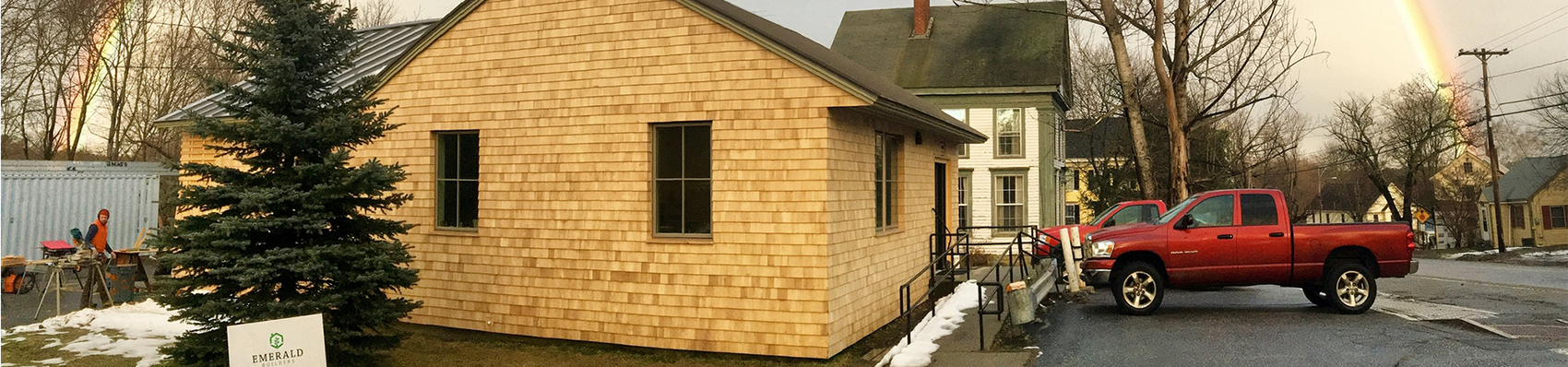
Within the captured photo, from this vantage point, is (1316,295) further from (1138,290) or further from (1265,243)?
(1138,290)

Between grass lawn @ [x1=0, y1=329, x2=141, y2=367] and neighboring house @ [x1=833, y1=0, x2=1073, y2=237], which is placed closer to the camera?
grass lawn @ [x1=0, y1=329, x2=141, y2=367]

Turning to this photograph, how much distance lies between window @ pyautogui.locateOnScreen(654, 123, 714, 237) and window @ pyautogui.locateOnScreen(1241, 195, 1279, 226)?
Answer: 7632 millimetres

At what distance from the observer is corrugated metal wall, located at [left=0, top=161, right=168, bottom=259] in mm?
20375

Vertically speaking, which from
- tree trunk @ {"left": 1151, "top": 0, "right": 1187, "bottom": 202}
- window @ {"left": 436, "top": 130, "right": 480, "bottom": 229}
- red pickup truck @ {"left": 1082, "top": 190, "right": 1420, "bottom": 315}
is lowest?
red pickup truck @ {"left": 1082, "top": 190, "right": 1420, "bottom": 315}

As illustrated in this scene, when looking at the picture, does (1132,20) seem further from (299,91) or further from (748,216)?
(299,91)

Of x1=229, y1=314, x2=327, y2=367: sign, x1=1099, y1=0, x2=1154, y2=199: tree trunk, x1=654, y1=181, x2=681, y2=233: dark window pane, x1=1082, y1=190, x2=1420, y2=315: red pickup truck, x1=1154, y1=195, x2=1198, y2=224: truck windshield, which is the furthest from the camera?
x1=1099, y1=0, x2=1154, y2=199: tree trunk

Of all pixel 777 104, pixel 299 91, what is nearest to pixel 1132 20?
pixel 777 104

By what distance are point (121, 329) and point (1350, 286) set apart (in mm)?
15973

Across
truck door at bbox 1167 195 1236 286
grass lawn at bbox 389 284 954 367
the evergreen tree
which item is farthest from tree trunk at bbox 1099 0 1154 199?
the evergreen tree

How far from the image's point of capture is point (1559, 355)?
32.4 ft

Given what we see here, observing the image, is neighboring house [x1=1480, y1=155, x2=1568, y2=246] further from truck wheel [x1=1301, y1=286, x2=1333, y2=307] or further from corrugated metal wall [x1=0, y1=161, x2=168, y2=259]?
corrugated metal wall [x1=0, y1=161, x2=168, y2=259]

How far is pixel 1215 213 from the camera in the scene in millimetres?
13617

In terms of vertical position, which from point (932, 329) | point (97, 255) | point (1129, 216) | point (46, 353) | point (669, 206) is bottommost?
point (46, 353)

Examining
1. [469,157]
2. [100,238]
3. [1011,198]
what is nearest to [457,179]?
[469,157]
